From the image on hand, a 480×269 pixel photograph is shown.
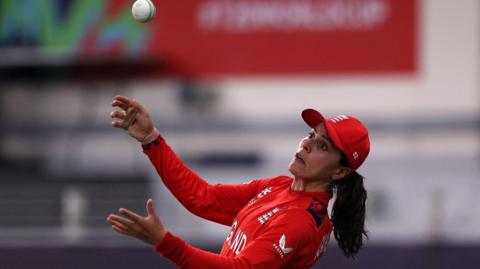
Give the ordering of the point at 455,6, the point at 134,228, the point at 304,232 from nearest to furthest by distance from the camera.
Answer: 1. the point at 134,228
2. the point at 304,232
3. the point at 455,6

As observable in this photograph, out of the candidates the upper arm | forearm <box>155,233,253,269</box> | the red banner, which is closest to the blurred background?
the red banner

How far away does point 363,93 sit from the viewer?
51.6 ft

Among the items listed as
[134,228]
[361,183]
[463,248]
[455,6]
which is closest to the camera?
[134,228]

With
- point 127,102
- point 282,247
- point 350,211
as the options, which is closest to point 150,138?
point 127,102

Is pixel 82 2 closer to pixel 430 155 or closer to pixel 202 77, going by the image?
pixel 202 77

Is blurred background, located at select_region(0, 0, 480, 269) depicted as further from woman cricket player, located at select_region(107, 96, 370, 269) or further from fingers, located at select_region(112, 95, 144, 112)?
fingers, located at select_region(112, 95, 144, 112)

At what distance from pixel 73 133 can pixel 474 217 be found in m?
6.05

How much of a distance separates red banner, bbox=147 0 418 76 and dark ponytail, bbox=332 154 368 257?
1077 centimetres

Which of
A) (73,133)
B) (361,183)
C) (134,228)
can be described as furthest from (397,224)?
(134,228)

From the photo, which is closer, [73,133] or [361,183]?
[361,183]

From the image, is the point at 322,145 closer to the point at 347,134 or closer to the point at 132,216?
the point at 347,134

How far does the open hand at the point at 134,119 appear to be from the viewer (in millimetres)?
4887

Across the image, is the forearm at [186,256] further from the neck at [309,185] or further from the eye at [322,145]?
the eye at [322,145]

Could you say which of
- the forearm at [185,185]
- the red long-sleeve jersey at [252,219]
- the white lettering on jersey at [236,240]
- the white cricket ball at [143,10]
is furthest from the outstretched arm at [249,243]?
the white cricket ball at [143,10]
